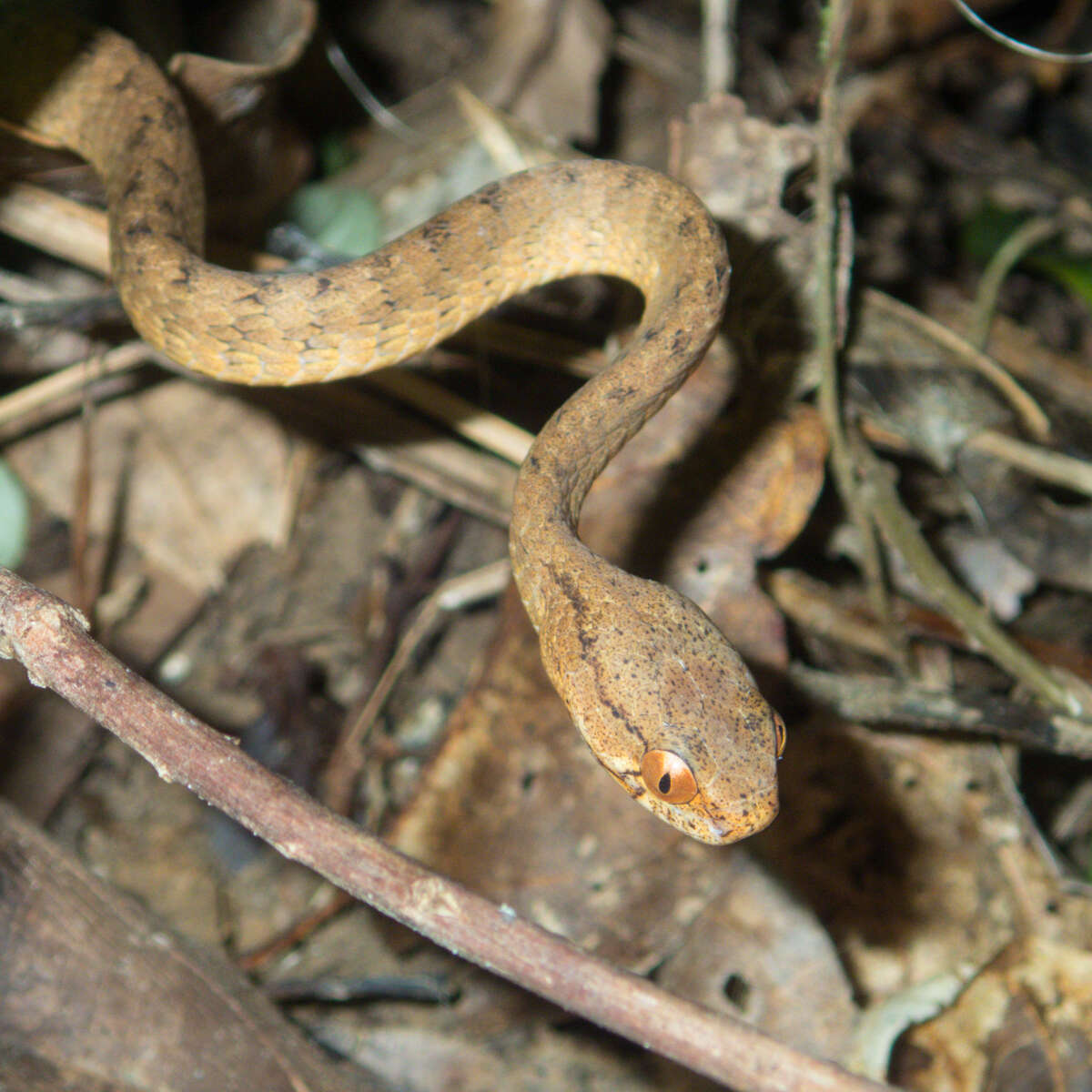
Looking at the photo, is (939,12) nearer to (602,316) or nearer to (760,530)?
(602,316)

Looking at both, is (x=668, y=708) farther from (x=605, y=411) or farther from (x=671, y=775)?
(x=605, y=411)

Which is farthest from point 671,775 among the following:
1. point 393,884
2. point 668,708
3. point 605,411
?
point 605,411

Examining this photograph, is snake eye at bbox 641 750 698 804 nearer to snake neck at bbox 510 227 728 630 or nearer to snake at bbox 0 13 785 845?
snake at bbox 0 13 785 845

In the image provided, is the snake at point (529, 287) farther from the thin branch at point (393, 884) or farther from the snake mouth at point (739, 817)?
the thin branch at point (393, 884)

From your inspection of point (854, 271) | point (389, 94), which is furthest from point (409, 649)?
point (389, 94)

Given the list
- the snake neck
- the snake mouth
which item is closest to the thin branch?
the snake mouth

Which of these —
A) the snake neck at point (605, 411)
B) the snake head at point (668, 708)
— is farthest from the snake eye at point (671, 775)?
the snake neck at point (605, 411)

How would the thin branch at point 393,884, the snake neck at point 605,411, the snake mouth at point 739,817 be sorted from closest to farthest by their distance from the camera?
1. the thin branch at point 393,884
2. the snake mouth at point 739,817
3. the snake neck at point 605,411

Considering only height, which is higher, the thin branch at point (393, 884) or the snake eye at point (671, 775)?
the thin branch at point (393, 884)

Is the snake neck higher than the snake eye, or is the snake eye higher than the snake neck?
the snake neck
